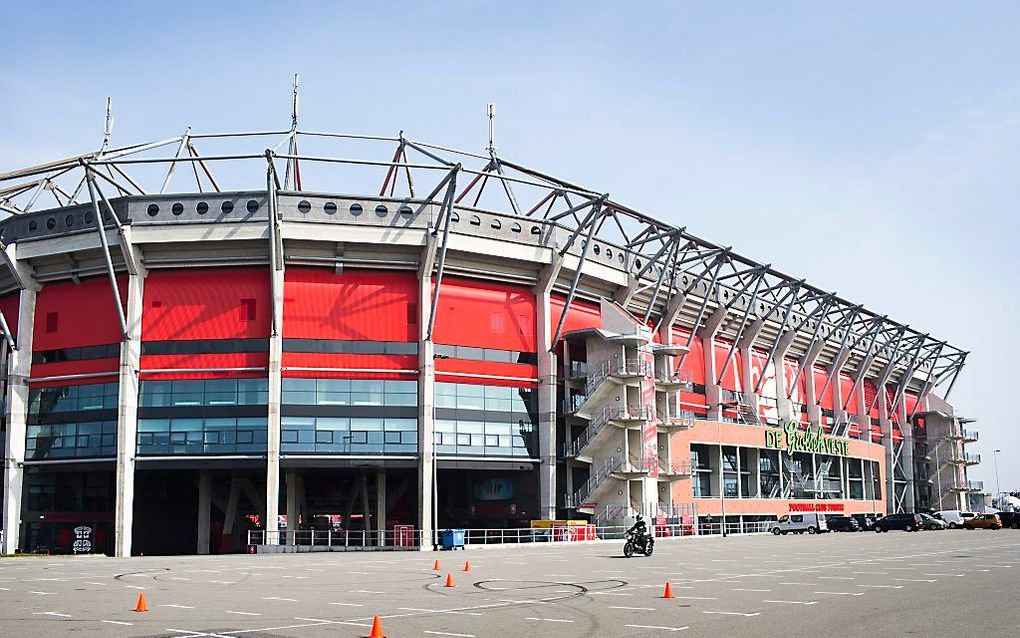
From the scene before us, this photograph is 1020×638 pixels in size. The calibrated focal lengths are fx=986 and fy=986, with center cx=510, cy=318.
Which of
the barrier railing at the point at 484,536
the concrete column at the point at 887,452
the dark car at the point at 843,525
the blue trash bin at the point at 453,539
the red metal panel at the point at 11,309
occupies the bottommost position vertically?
the dark car at the point at 843,525

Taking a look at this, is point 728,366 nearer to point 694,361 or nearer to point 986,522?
point 694,361

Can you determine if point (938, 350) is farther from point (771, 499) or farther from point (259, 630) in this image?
point (259, 630)

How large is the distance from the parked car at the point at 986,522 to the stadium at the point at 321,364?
25253 millimetres

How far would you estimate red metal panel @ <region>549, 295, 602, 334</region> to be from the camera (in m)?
71.1

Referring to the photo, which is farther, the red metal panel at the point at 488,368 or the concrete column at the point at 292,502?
the red metal panel at the point at 488,368

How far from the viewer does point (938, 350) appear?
125m

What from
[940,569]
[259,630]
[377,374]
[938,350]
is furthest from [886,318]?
[259,630]

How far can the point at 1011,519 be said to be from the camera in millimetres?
85375

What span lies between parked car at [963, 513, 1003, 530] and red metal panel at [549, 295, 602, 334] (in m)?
37.7

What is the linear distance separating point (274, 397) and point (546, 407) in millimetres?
18721

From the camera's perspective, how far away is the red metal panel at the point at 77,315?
62344 millimetres

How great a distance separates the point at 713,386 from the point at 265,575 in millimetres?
60162

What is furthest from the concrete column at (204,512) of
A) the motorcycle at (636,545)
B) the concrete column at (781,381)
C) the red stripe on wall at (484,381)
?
the concrete column at (781,381)

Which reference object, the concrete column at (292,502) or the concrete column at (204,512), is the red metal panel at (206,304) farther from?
the concrete column at (204,512)
